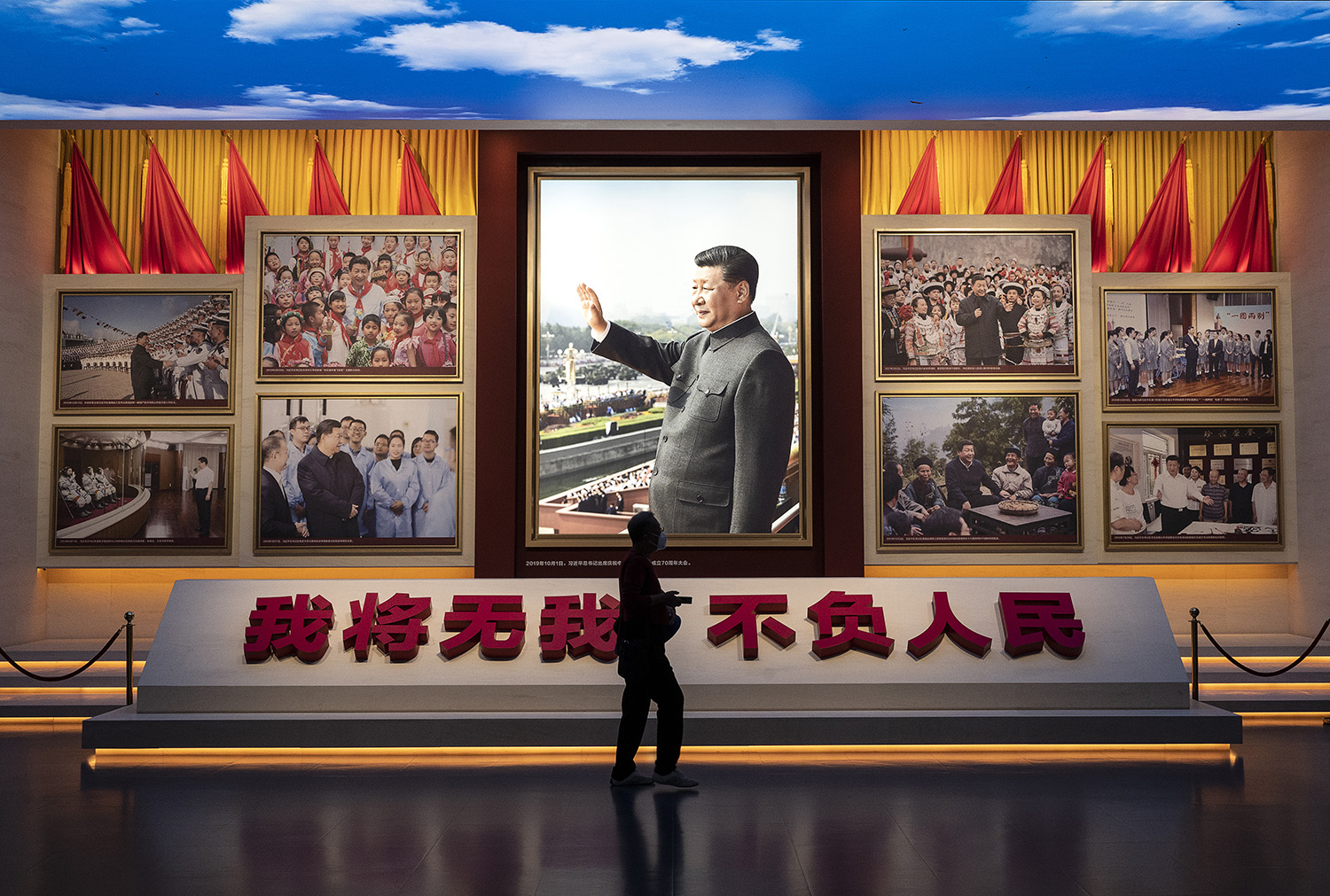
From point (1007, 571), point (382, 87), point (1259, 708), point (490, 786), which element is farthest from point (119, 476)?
point (1259, 708)

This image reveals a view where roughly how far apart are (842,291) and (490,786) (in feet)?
21.1

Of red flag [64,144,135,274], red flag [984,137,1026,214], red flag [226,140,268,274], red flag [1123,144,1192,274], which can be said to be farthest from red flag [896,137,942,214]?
red flag [64,144,135,274]

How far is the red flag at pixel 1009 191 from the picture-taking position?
1092cm

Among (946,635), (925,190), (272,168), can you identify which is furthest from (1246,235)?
(272,168)

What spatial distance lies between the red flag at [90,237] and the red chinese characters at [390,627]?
604 cm

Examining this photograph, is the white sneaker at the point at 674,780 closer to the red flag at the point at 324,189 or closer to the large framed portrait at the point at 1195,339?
the large framed portrait at the point at 1195,339

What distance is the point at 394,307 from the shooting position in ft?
34.0

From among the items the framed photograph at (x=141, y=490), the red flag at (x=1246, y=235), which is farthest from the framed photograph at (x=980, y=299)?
the framed photograph at (x=141, y=490)

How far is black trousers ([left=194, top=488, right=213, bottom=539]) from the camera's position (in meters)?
10.5

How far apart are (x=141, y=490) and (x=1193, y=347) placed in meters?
11.6

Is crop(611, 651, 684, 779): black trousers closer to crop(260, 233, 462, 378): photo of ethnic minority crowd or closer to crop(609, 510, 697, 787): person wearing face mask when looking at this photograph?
crop(609, 510, 697, 787): person wearing face mask

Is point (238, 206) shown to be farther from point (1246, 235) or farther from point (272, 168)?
point (1246, 235)

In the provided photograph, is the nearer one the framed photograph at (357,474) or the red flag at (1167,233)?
the framed photograph at (357,474)

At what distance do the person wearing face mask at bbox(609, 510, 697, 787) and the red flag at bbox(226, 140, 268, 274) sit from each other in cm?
744
